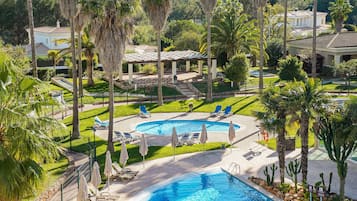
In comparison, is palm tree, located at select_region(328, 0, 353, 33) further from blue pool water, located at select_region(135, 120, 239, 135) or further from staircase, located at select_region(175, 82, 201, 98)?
blue pool water, located at select_region(135, 120, 239, 135)

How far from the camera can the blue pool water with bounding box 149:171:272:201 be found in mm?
21305

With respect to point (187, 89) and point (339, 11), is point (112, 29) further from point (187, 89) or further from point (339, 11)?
point (339, 11)

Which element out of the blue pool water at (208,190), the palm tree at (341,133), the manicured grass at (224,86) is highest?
the palm tree at (341,133)

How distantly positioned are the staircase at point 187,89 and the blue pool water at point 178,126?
8.68 meters

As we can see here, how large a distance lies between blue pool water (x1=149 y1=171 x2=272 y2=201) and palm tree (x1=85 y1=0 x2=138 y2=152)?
738 cm

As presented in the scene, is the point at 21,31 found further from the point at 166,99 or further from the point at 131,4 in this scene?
the point at 131,4

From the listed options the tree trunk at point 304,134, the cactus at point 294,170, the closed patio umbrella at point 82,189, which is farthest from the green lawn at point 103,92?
the tree trunk at point 304,134

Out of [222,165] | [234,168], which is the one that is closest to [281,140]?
[234,168]

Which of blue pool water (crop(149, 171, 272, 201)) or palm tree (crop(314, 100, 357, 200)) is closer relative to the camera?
palm tree (crop(314, 100, 357, 200))

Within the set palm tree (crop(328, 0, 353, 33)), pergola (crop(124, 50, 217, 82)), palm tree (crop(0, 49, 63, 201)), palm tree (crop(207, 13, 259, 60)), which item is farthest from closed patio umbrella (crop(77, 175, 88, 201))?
palm tree (crop(328, 0, 353, 33))

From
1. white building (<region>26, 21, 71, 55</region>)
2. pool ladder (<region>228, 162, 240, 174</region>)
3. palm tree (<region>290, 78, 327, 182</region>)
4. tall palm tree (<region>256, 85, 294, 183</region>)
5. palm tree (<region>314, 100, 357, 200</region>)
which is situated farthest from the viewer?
white building (<region>26, 21, 71, 55</region>)

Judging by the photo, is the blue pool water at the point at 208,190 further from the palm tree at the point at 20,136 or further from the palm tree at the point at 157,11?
the palm tree at the point at 157,11

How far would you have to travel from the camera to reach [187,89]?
46.8 meters

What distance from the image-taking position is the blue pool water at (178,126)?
3403cm
